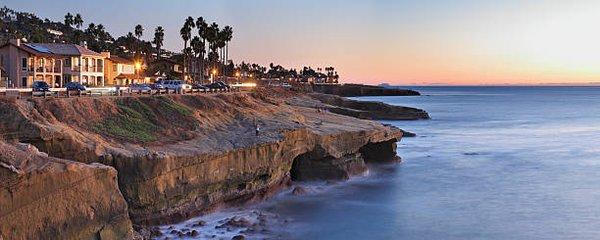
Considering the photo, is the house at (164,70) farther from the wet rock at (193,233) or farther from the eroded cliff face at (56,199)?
the eroded cliff face at (56,199)

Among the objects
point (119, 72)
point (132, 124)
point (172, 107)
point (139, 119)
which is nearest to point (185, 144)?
point (132, 124)

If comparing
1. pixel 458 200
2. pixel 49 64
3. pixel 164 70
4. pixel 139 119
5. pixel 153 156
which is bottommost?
pixel 458 200

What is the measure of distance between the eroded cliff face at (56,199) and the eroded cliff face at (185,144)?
2.85m

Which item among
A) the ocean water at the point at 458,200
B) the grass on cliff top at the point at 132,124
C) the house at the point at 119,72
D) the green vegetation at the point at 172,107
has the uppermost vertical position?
the house at the point at 119,72

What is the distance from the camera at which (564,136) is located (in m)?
75.1

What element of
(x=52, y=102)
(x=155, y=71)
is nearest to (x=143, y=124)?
(x=52, y=102)

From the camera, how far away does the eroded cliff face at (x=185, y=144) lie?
81.3ft

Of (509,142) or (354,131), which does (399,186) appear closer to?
(354,131)

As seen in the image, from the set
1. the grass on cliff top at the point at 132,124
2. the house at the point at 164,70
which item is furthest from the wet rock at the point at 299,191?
the house at the point at 164,70

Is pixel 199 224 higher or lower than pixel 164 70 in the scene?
lower

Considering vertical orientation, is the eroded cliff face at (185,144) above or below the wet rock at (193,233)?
above

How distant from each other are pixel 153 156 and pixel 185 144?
3.71 metres

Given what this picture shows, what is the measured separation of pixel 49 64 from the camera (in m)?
68.9

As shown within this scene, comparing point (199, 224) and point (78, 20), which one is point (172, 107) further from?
point (78, 20)
